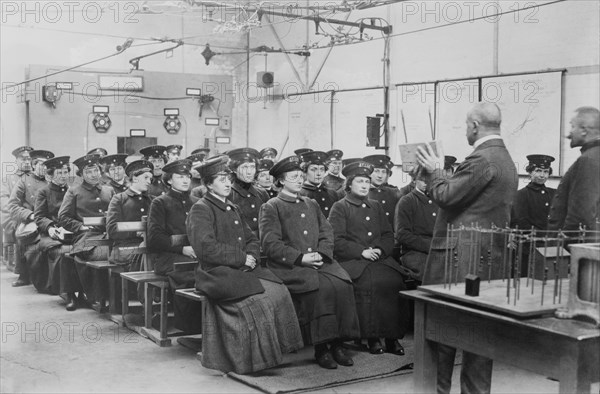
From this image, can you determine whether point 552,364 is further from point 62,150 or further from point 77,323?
point 62,150

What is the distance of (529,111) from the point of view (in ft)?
27.6

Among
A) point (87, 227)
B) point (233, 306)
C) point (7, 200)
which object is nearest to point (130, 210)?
point (87, 227)

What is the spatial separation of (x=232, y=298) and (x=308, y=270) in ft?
2.48

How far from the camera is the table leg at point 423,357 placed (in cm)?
344

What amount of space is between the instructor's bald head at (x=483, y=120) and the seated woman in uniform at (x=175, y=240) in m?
2.68

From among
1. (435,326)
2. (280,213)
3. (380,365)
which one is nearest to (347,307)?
(380,365)

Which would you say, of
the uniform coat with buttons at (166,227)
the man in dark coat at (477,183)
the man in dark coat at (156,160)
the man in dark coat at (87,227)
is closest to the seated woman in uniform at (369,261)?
the uniform coat with buttons at (166,227)

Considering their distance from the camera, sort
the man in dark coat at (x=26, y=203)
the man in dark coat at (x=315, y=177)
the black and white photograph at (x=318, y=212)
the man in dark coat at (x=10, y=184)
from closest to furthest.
Answer: the black and white photograph at (x=318, y=212), the man in dark coat at (x=315, y=177), the man in dark coat at (x=26, y=203), the man in dark coat at (x=10, y=184)

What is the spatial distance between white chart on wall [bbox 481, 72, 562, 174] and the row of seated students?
198 centimetres

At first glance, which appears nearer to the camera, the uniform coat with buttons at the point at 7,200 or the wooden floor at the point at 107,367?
the wooden floor at the point at 107,367

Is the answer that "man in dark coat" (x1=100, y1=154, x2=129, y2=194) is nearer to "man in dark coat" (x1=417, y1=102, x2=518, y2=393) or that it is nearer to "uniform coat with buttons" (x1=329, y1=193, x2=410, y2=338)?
"uniform coat with buttons" (x1=329, y1=193, x2=410, y2=338)

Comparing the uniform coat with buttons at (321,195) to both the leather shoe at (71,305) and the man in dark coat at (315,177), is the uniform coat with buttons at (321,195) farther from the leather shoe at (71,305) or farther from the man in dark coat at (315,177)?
the leather shoe at (71,305)

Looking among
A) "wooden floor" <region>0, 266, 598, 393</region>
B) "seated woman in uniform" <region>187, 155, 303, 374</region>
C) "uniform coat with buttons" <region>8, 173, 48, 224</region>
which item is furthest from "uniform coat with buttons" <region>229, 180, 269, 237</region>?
"uniform coat with buttons" <region>8, 173, 48, 224</region>

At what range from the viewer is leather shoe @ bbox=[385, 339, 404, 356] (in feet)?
18.7
